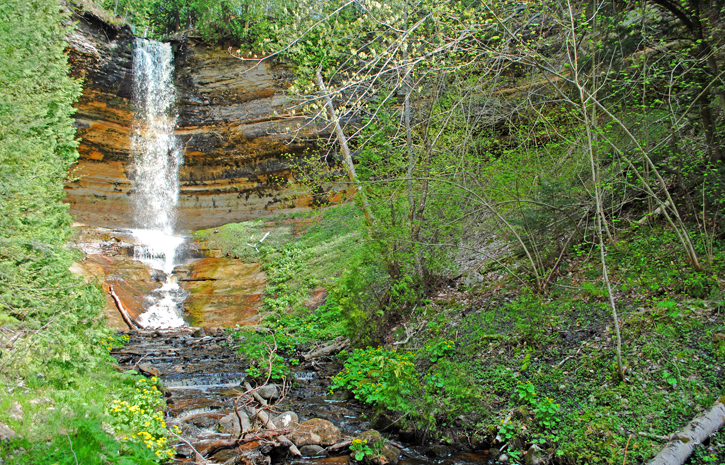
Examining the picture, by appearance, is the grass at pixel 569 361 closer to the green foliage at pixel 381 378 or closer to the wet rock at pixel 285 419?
the green foliage at pixel 381 378

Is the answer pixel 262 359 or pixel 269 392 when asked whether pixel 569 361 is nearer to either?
pixel 269 392

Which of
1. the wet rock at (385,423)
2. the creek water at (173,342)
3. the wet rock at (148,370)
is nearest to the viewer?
the wet rock at (385,423)

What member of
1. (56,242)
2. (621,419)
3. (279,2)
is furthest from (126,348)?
(279,2)

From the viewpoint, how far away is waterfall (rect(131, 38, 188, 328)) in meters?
21.6

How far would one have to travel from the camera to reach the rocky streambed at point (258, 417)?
465 cm

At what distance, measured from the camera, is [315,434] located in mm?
5055

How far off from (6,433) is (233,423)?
8.35 feet

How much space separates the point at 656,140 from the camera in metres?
6.29

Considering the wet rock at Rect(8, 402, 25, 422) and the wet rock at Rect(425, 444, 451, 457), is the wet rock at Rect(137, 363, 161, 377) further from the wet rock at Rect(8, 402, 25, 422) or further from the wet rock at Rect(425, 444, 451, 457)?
the wet rock at Rect(425, 444, 451, 457)

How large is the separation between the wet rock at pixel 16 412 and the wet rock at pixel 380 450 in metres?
3.37

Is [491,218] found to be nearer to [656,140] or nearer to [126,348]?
[656,140]

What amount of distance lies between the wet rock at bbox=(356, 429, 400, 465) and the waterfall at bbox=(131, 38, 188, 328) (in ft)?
59.8

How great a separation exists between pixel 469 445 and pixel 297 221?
17.2m

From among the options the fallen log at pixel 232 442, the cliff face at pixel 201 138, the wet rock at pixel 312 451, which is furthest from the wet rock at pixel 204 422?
the cliff face at pixel 201 138
